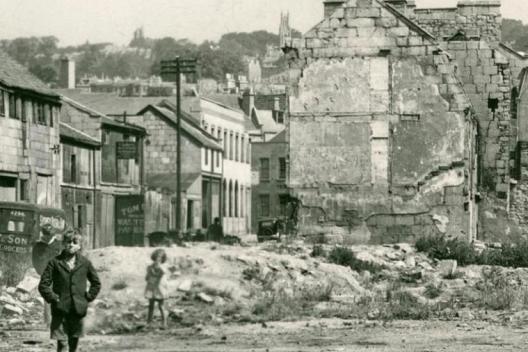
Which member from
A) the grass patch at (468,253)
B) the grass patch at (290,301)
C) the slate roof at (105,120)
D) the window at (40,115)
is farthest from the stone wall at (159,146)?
the grass patch at (290,301)

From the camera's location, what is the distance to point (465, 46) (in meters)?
37.5

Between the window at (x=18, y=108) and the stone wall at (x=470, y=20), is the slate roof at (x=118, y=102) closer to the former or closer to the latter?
the window at (x=18, y=108)

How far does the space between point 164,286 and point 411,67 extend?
16.4 m

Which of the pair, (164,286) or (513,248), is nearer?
(164,286)

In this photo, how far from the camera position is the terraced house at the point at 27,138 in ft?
142

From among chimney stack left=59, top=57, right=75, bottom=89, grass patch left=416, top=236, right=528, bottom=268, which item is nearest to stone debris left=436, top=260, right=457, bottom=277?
grass patch left=416, top=236, right=528, bottom=268

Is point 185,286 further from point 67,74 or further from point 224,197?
point 67,74

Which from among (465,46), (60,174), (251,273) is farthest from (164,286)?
(60,174)

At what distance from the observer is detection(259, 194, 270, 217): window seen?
87.1 m

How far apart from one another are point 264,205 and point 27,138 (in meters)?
43.1

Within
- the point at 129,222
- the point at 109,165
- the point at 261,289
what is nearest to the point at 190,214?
the point at 109,165

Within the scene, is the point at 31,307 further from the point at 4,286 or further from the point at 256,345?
the point at 256,345

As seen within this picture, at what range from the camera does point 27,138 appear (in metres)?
45.1

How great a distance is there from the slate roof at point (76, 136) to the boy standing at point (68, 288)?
37.0 meters
